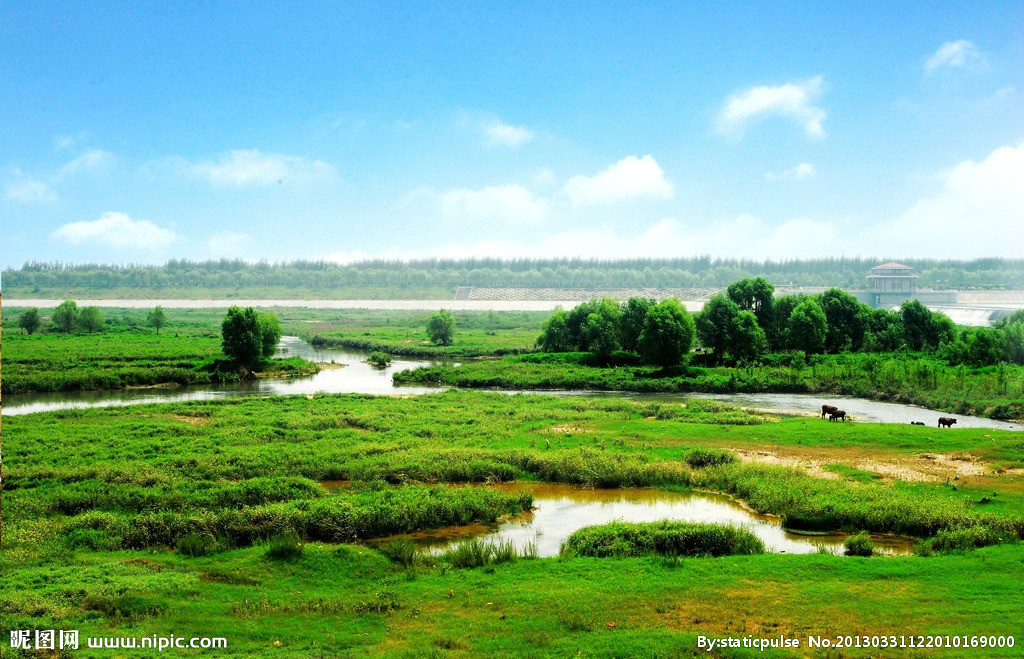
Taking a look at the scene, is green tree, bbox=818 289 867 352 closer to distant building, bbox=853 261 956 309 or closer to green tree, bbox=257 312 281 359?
distant building, bbox=853 261 956 309

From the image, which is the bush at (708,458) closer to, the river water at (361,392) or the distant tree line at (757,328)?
the river water at (361,392)

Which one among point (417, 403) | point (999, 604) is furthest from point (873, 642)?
point (417, 403)

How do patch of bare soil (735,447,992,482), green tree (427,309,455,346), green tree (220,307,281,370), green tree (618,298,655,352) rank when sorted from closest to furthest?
patch of bare soil (735,447,992,482)
green tree (220,307,281,370)
green tree (618,298,655,352)
green tree (427,309,455,346)

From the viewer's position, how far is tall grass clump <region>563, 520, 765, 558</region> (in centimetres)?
2095

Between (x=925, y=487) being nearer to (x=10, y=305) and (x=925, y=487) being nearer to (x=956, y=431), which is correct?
(x=956, y=431)

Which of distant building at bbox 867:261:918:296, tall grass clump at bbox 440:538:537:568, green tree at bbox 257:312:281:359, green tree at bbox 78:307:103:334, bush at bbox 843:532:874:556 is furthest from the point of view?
distant building at bbox 867:261:918:296

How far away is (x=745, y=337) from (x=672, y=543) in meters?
49.7

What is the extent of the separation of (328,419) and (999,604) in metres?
31.7

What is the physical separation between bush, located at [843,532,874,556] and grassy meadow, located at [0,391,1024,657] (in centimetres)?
143

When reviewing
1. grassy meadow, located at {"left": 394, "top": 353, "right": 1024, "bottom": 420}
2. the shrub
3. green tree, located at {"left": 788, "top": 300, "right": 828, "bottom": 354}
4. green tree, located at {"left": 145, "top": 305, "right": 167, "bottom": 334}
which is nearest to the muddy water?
the shrub

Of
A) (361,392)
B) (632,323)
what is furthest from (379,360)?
(632,323)

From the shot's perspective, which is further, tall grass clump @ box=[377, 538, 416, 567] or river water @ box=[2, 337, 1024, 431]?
river water @ box=[2, 337, 1024, 431]

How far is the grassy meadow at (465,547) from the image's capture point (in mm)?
15914

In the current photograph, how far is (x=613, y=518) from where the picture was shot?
84.7ft
